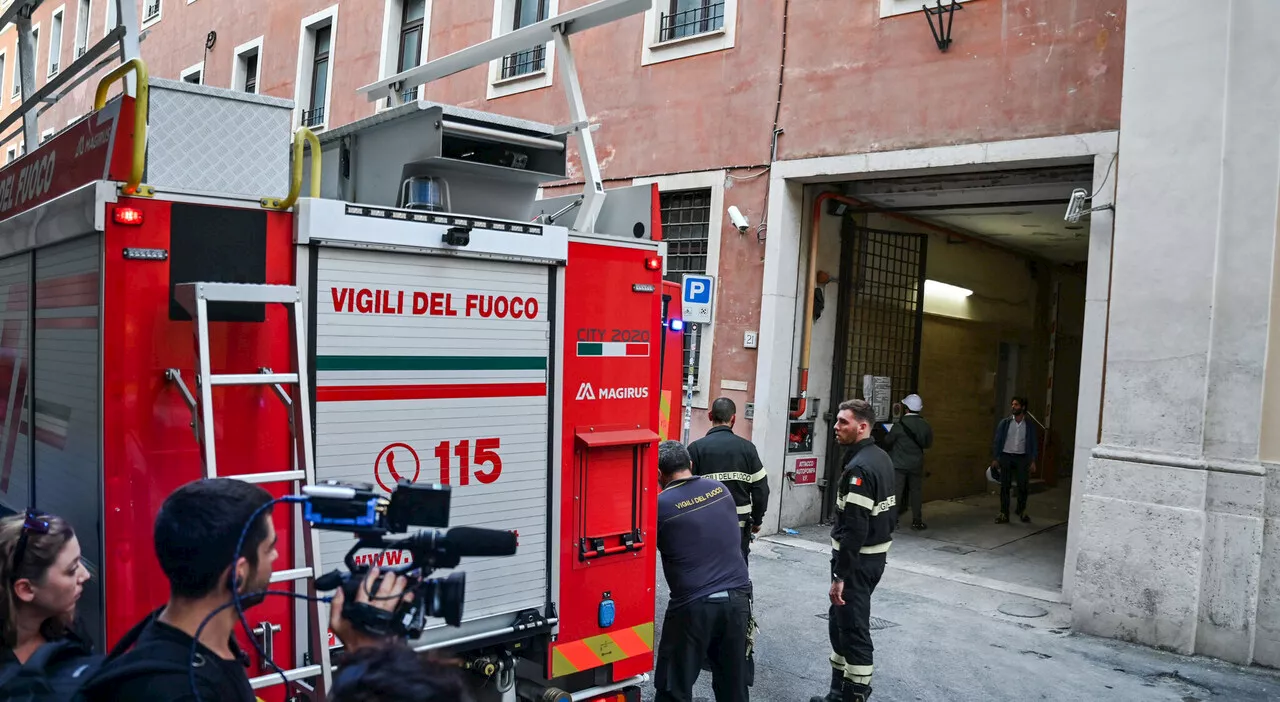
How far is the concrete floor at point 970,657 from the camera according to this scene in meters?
6.41

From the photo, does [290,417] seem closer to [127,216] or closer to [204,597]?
[127,216]

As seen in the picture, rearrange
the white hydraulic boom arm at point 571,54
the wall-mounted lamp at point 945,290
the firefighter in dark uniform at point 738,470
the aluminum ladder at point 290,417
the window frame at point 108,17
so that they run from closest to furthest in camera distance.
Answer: the aluminum ladder at point 290,417, the white hydraulic boom arm at point 571,54, the firefighter in dark uniform at point 738,470, the wall-mounted lamp at point 945,290, the window frame at point 108,17

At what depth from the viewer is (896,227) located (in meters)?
12.5

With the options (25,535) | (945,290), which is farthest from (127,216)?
(945,290)

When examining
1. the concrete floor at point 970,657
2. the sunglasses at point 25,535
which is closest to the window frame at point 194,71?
the concrete floor at point 970,657

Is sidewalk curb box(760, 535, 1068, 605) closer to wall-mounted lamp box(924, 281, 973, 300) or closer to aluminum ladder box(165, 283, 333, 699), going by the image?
wall-mounted lamp box(924, 281, 973, 300)

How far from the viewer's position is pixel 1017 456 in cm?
1285

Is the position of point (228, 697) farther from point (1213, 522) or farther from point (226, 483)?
point (1213, 522)

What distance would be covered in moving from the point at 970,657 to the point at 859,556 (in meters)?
2.12

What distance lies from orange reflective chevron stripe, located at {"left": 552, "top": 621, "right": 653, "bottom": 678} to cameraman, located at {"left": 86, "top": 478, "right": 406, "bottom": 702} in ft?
7.81

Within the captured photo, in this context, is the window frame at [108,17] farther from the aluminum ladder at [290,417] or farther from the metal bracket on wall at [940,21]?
the aluminum ladder at [290,417]

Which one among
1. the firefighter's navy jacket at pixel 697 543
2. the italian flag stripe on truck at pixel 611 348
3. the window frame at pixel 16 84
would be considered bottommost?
the firefighter's navy jacket at pixel 697 543

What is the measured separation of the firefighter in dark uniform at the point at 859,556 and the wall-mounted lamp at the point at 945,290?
8252mm

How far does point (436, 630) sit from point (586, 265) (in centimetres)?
175
